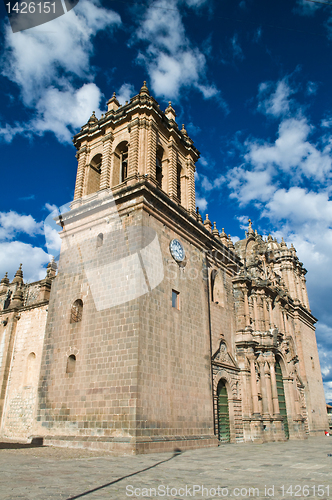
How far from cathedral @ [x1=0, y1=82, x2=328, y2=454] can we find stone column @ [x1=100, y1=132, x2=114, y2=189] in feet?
0.21

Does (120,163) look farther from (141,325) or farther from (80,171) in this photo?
(141,325)

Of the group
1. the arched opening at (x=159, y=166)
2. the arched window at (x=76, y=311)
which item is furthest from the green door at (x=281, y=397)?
the arched window at (x=76, y=311)

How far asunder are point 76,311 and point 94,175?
783cm

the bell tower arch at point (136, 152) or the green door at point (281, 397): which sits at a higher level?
Answer: the bell tower arch at point (136, 152)

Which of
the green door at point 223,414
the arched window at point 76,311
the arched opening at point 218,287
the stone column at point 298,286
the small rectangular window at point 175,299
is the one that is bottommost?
the green door at point 223,414

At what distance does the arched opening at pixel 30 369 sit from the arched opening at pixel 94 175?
8900mm

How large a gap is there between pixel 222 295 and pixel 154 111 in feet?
35.5

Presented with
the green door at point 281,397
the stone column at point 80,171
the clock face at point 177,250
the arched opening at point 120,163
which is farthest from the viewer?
the green door at point 281,397

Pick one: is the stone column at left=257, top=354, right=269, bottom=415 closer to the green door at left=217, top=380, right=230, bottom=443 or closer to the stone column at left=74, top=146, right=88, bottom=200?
the green door at left=217, top=380, right=230, bottom=443

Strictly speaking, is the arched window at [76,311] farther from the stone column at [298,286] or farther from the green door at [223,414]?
the stone column at [298,286]

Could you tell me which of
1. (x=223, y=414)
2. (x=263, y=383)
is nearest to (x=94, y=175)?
(x=223, y=414)

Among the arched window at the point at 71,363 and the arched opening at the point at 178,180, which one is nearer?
the arched window at the point at 71,363

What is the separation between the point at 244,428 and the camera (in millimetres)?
19031

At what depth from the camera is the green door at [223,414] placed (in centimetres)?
1738
